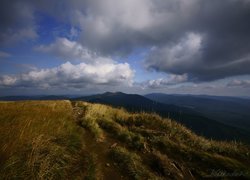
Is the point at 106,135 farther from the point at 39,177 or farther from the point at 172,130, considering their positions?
the point at 39,177

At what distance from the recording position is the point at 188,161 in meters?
7.86

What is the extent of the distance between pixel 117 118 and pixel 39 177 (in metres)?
9.33

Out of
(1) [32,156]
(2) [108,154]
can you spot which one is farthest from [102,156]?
(1) [32,156]

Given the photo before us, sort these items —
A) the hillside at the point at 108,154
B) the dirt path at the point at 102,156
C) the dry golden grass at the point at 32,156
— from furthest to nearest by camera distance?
the dirt path at the point at 102,156
the hillside at the point at 108,154
the dry golden grass at the point at 32,156

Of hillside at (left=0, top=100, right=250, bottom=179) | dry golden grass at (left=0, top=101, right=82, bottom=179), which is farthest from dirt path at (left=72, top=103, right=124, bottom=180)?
dry golden grass at (left=0, top=101, right=82, bottom=179)

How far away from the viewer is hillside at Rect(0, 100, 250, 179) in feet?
17.1

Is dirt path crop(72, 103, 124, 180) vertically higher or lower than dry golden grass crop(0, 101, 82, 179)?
lower

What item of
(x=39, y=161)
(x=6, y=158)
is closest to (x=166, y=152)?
(x=39, y=161)

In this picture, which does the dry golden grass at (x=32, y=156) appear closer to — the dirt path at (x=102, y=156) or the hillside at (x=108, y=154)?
the hillside at (x=108, y=154)

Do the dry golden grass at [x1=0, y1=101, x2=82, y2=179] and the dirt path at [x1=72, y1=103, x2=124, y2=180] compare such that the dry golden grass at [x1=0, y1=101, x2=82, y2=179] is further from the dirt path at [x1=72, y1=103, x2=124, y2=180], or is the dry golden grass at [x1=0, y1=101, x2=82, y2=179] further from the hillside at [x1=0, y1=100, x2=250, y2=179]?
the dirt path at [x1=72, y1=103, x2=124, y2=180]

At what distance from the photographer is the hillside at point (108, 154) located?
522cm

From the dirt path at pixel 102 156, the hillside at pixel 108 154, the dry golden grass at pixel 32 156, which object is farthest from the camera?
the dirt path at pixel 102 156

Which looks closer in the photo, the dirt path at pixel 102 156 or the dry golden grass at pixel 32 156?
the dry golden grass at pixel 32 156

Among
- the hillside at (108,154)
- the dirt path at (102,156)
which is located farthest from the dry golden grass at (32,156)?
the dirt path at (102,156)
